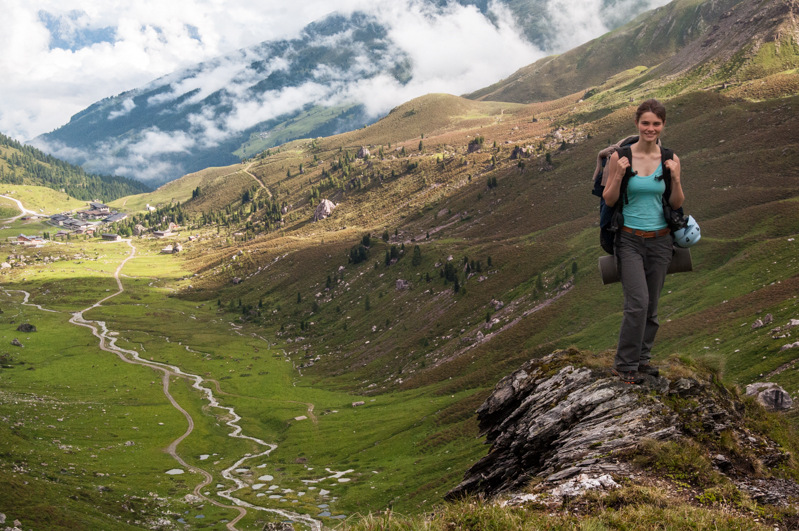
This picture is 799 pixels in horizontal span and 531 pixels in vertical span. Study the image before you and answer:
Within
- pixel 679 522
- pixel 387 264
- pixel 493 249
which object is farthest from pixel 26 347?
pixel 679 522

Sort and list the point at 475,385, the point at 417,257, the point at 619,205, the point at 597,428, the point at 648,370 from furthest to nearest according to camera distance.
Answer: the point at 417,257, the point at 475,385, the point at 648,370, the point at 597,428, the point at 619,205

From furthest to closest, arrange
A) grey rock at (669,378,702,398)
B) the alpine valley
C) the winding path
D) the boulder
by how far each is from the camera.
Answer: the winding path → the boulder → grey rock at (669,378,702,398) → the alpine valley

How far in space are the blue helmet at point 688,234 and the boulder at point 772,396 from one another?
69.9ft

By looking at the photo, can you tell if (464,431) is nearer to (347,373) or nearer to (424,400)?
(424,400)

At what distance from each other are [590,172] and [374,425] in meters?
110

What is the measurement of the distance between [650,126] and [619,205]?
213cm

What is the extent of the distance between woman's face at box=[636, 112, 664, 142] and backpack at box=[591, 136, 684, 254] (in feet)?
1.69

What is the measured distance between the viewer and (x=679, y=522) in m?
10.0

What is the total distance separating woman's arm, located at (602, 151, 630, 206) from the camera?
44.2 feet

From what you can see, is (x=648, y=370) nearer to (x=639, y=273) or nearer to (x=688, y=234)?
(x=639, y=273)

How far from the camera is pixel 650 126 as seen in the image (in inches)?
532

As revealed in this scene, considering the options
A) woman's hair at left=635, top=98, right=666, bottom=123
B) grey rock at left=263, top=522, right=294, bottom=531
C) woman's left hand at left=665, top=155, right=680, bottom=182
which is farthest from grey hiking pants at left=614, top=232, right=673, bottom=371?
grey rock at left=263, top=522, right=294, bottom=531

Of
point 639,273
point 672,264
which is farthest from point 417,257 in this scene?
point 639,273

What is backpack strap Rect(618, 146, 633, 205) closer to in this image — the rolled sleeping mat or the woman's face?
the woman's face
